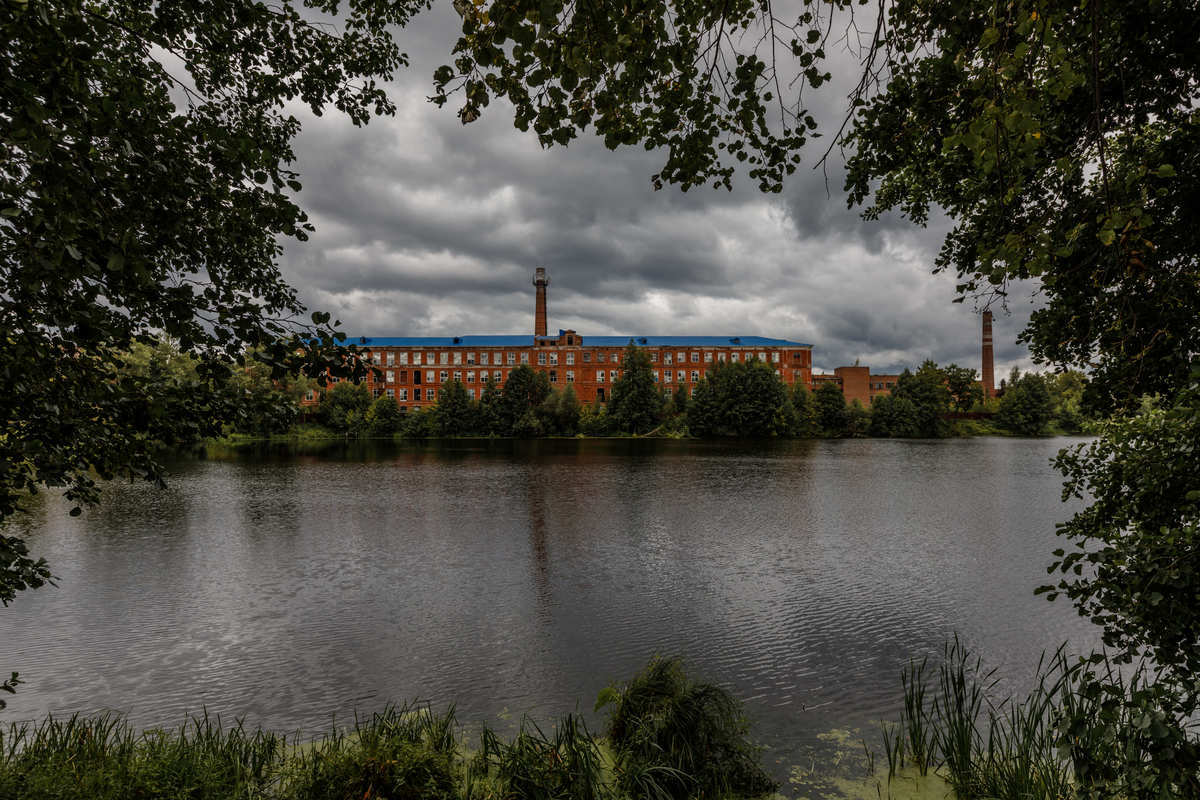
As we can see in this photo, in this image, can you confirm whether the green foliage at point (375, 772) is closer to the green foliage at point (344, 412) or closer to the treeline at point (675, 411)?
the treeline at point (675, 411)

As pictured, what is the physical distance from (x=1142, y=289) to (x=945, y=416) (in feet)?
304

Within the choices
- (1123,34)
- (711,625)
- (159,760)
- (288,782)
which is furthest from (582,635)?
(1123,34)

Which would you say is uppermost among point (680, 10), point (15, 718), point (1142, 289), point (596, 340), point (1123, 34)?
point (596, 340)

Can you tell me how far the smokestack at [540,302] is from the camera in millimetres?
94188

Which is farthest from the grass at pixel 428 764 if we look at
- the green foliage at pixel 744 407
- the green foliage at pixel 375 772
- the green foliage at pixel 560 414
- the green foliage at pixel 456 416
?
the green foliage at pixel 456 416

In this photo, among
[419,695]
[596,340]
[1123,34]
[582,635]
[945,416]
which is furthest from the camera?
[596,340]

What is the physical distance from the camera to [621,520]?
19.3 metres

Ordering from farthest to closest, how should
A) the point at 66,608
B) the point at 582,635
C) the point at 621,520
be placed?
the point at 621,520, the point at 66,608, the point at 582,635

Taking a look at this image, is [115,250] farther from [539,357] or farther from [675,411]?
[539,357]

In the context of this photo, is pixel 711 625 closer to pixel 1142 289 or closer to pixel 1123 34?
pixel 1142 289

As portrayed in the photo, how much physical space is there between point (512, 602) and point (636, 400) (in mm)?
66939

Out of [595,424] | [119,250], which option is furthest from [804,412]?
[119,250]

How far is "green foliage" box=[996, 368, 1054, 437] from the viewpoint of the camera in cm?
7981

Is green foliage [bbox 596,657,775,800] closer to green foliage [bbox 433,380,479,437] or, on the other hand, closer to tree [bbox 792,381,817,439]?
tree [bbox 792,381,817,439]
